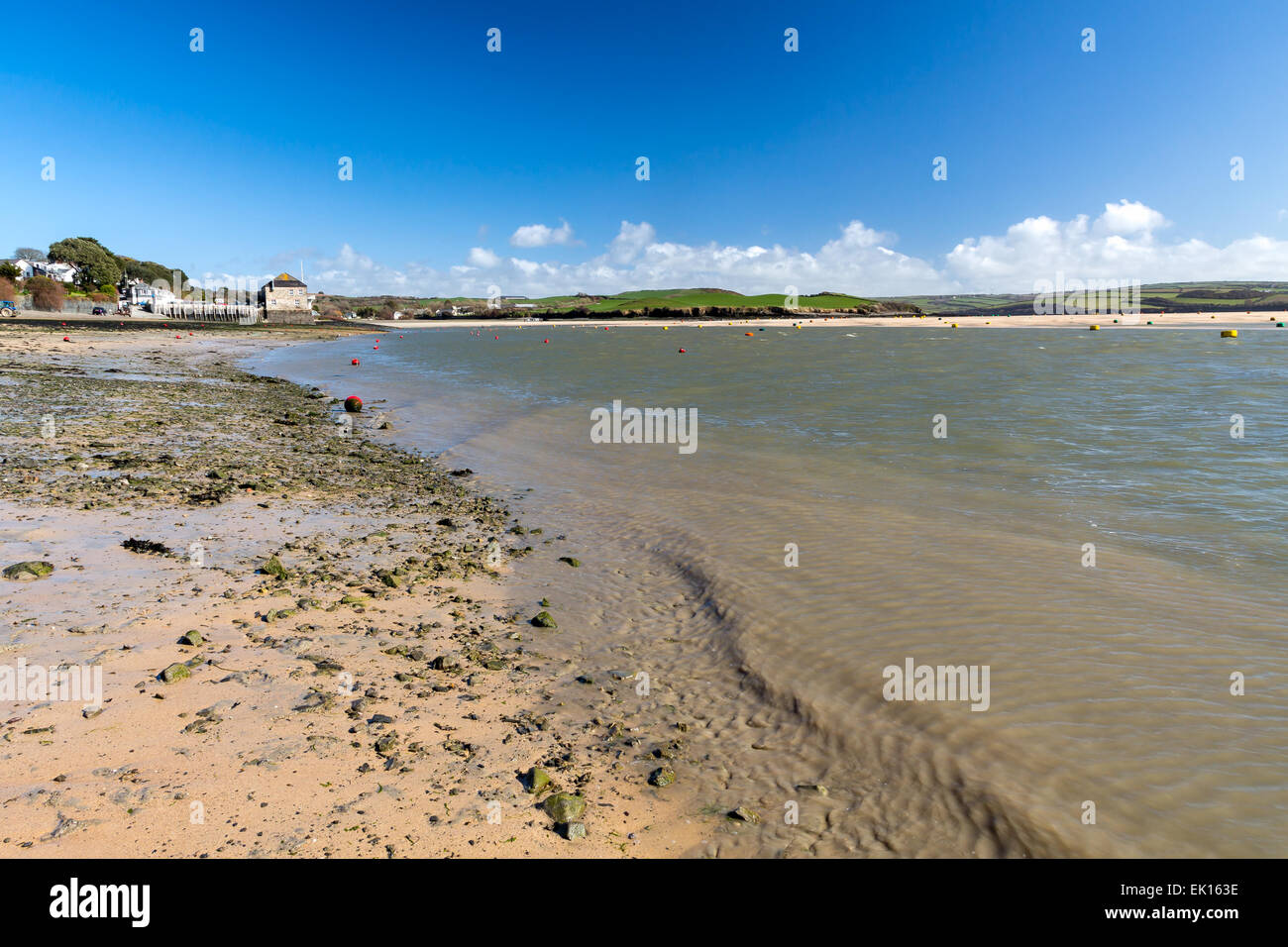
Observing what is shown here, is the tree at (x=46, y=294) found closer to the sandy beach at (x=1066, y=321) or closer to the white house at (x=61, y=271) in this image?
the white house at (x=61, y=271)

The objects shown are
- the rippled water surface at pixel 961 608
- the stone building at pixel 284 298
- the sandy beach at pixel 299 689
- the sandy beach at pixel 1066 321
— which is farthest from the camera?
the stone building at pixel 284 298

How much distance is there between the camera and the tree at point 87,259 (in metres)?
118

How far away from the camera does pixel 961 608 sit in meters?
9.11

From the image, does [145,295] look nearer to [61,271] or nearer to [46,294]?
[61,271]

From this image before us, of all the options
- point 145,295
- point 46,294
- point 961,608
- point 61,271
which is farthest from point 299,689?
point 61,271

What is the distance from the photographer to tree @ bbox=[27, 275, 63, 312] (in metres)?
90.2

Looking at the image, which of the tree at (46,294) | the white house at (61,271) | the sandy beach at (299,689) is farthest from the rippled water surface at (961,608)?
the white house at (61,271)

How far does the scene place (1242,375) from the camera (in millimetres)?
37281

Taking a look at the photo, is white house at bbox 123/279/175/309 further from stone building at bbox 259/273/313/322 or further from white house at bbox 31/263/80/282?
stone building at bbox 259/273/313/322

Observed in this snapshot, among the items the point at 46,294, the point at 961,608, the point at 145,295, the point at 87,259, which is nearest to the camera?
the point at 961,608

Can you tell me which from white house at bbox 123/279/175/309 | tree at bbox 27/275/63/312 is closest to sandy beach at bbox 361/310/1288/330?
white house at bbox 123/279/175/309

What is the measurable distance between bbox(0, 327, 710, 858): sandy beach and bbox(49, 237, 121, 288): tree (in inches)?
5521

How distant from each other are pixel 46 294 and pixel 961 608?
124308 millimetres

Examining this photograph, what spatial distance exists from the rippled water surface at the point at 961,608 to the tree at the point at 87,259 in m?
137
